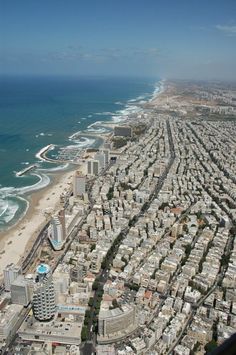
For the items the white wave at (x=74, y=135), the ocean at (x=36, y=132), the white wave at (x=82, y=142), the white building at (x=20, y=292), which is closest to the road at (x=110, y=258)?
the white building at (x=20, y=292)

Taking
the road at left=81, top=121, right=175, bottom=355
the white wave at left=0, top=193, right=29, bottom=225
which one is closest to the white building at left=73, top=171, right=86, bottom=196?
the white wave at left=0, top=193, right=29, bottom=225

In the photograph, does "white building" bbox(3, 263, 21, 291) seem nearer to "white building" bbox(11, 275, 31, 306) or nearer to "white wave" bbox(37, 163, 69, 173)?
"white building" bbox(11, 275, 31, 306)

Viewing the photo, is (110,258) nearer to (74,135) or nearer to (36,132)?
(74,135)

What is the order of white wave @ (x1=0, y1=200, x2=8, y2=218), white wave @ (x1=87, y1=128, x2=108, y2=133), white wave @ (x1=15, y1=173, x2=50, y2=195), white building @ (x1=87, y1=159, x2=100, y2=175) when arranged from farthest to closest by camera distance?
white wave @ (x1=87, y1=128, x2=108, y2=133), white building @ (x1=87, y1=159, x2=100, y2=175), white wave @ (x1=15, y1=173, x2=50, y2=195), white wave @ (x1=0, y1=200, x2=8, y2=218)

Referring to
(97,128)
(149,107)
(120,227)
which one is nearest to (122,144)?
(97,128)

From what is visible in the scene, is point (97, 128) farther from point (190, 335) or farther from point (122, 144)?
point (190, 335)

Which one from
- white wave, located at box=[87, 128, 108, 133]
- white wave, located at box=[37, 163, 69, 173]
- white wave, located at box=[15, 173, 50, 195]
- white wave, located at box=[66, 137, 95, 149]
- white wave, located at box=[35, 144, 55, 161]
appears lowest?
white wave, located at box=[15, 173, 50, 195]
